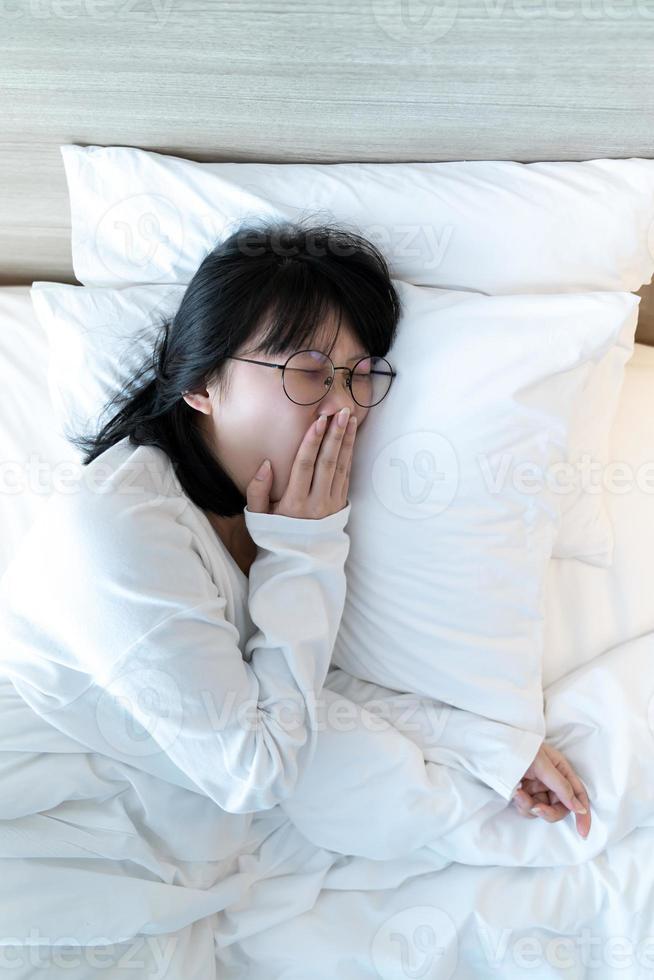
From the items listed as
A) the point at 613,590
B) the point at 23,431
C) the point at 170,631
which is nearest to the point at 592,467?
the point at 613,590

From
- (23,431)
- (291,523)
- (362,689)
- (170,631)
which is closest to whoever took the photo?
(170,631)

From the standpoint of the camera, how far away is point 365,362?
1.05m

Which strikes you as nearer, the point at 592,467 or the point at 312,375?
the point at 312,375

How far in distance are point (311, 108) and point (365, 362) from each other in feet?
1.30

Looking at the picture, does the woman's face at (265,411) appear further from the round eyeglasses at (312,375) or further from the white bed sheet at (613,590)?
the white bed sheet at (613,590)

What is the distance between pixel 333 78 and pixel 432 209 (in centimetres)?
22

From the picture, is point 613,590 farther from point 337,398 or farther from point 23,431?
point 23,431

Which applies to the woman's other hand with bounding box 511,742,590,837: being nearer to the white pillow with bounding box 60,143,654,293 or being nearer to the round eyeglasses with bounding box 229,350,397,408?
the round eyeglasses with bounding box 229,350,397,408

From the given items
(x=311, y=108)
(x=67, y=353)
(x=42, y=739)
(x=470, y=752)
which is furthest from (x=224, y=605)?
(x=311, y=108)

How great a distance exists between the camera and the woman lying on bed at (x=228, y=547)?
0.93 meters

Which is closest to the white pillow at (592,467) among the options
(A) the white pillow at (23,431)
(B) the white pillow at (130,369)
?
(B) the white pillow at (130,369)

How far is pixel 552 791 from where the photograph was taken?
3.48 ft

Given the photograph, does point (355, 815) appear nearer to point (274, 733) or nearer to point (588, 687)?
point (274, 733)

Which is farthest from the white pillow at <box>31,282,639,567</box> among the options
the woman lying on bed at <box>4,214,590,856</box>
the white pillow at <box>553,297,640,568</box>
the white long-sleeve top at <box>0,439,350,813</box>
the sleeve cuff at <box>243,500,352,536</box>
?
the sleeve cuff at <box>243,500,352,536</box>
